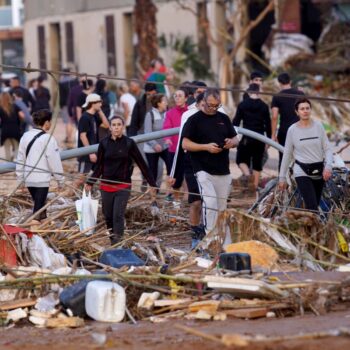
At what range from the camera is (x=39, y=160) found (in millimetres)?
14000

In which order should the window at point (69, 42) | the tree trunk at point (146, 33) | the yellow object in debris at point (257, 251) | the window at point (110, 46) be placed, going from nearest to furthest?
the yellow object in debris at point (257, 251)
the tree trunk at point (146, 33)
the window at point (110, 46)
the window at point (69, 42)

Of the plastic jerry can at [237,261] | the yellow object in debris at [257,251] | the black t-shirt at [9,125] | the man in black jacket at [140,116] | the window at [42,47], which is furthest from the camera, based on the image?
the window at [42,47]

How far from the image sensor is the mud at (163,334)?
30.0 feet

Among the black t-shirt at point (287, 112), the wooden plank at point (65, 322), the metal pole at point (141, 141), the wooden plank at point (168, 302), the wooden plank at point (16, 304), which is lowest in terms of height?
the wooden plank at point (65, 322)

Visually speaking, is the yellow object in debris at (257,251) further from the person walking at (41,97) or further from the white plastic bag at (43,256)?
the person walking at (41,97)

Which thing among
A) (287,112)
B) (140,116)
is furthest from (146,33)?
(287,112)

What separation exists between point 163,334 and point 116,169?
4.09 metres

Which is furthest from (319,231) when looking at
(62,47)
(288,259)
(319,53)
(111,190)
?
(62,47)

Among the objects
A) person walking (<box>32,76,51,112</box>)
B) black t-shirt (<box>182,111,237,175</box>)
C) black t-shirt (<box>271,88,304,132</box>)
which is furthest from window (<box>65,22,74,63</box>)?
black t-shirt (<box>182,111,237,175</box>)

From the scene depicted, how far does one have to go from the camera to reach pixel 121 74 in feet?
153

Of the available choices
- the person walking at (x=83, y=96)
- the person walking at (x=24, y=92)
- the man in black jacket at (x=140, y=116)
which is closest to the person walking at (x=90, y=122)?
the man in black jacket at (x=140, y=116)

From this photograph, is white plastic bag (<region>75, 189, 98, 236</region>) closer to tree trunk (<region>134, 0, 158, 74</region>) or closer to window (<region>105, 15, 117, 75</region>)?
tree trunk (<region>134, 0, 158, 74</region>)

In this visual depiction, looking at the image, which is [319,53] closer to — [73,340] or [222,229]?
[222,229]

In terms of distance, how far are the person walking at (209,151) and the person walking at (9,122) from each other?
991 cm
